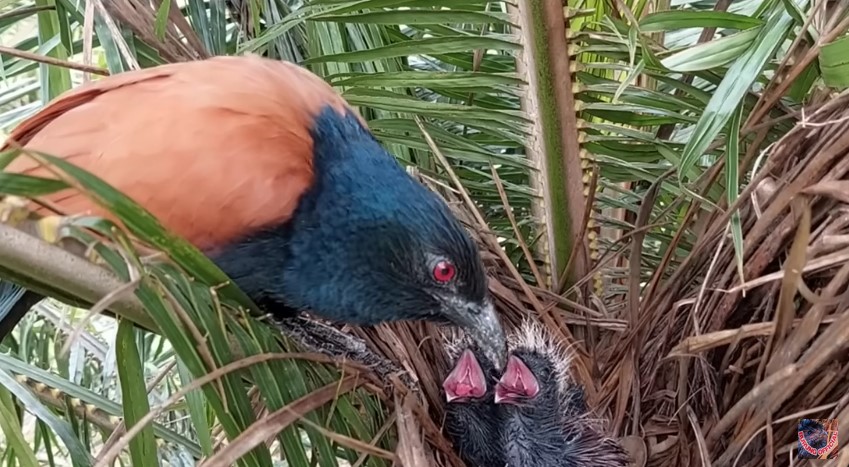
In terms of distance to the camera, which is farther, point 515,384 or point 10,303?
point 515,384

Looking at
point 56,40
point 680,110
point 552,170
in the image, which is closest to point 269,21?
point 56,40

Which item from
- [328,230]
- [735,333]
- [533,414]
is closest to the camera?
[735,333]

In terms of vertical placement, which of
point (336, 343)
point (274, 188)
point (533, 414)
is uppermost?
point (274, 188)

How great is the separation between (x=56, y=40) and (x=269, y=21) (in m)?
0.26

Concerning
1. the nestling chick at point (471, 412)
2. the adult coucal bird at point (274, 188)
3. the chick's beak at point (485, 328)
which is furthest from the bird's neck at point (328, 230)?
the nestling chick at point (471, 412)

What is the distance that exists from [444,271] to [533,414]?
0.32 m

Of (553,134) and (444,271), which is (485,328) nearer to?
(444,271)

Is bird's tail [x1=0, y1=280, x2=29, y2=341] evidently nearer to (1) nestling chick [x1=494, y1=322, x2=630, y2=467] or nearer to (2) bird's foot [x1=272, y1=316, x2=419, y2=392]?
(2) bird's foot [x1=272, y1=316, x2=419, y2=392]

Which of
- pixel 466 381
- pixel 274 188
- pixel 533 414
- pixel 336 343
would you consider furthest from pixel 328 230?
→ pixel 533 414

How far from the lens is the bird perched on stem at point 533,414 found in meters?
0.98

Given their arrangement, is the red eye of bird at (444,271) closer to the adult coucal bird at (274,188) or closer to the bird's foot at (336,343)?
the adult coucal bird at (274,188)

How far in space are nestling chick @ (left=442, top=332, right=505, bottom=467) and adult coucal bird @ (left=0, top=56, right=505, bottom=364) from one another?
0.31ft

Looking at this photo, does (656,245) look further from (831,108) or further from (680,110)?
(831,108)

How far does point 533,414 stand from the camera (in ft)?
3.35
